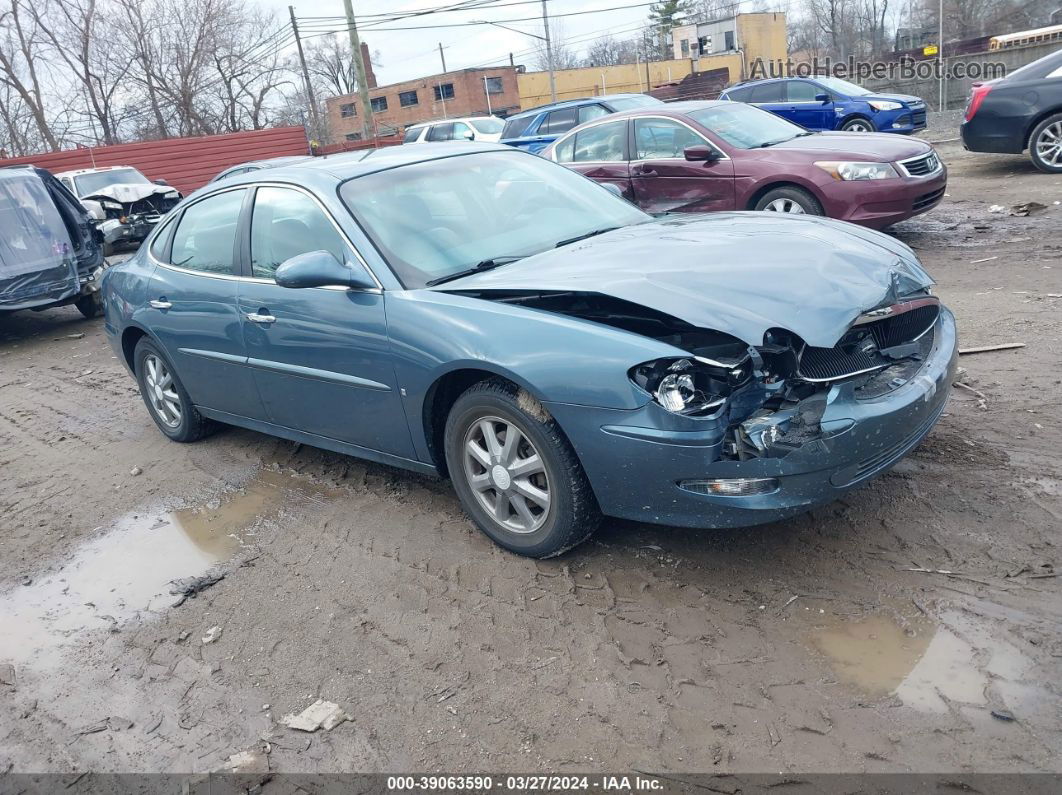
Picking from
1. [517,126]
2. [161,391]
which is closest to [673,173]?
[161,391]

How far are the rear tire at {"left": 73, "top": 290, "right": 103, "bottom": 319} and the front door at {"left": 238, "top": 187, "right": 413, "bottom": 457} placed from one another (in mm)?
7757

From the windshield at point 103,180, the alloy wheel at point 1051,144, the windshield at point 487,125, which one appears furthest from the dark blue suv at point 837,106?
the windshield at point 103,180

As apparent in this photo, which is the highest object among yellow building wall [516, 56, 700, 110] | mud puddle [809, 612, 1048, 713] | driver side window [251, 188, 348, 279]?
yellow building wall [516, 56, 700, 110]

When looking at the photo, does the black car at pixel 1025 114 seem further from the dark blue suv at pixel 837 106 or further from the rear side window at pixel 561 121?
the rear side window at pixel 561 121

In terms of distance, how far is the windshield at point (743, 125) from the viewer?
8.82 meters

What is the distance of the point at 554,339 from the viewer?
10.7 feet

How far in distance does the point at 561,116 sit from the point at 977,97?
6.29 m

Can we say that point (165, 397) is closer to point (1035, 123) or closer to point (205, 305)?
point (205, 305)

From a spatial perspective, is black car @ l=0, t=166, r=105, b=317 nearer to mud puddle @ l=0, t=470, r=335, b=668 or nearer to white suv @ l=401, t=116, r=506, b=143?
mud puddle @ l=0, t=470, r=335, b=668

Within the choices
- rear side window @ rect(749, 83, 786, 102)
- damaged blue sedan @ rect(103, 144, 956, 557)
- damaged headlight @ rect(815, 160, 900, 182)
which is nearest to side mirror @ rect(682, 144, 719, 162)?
damaged headlight @ rect(815, 160, 900, 182)

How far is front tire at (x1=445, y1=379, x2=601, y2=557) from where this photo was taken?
3352 mm

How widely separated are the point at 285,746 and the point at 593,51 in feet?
279

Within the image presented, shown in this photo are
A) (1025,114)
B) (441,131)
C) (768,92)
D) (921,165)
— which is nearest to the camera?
(921,165)

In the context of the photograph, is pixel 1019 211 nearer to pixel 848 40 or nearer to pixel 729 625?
pixel 729 625
